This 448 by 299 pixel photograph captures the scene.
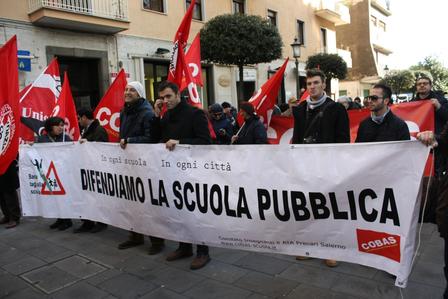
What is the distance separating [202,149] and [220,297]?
127cm

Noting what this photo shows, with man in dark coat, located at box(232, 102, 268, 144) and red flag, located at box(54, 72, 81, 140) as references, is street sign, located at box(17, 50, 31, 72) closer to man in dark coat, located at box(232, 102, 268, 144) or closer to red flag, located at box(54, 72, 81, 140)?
red flag, located at box(54, 72, 81, 140)

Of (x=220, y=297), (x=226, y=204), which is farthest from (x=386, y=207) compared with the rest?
(x=220, y=297)

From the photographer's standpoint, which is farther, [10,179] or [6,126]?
Result: [10,179]

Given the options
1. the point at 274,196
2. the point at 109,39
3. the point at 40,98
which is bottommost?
the point at 274,196

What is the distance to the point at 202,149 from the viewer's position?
11.9ft

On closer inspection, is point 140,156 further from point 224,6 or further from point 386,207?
point 224,6

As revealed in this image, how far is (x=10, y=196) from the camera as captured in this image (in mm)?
5977

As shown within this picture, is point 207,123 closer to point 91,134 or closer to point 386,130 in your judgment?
point 386,130

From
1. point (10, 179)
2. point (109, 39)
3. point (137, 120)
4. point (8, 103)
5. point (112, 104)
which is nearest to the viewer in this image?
point (8, 103)

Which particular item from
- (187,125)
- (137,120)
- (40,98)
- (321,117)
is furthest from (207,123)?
(40,98)

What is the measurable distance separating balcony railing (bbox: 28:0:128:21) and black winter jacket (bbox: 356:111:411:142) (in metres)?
10.5

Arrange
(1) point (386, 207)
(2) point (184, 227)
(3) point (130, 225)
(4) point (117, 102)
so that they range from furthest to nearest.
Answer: (4) point (117, 102)
(3) point (130, 225)
(2) point (184, 227)
(1) point (386, 207)

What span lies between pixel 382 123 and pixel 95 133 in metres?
3.54

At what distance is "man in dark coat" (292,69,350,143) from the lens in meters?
3.85
